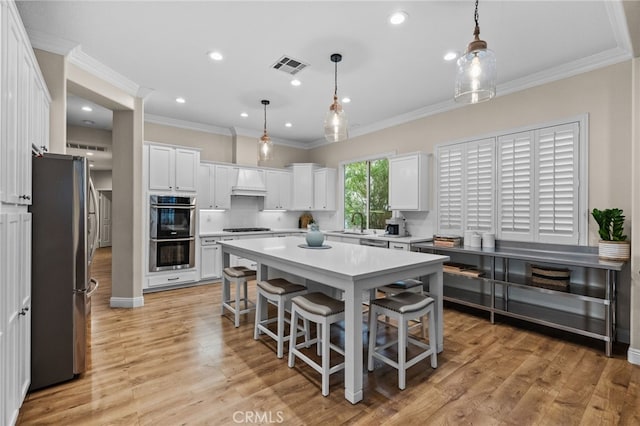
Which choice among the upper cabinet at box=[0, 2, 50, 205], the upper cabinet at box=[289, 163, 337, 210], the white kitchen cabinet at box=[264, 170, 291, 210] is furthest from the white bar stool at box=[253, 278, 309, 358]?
the upper cabinet at box=[289, 163, 337, 210]

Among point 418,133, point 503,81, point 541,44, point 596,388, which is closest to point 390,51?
point 541,44

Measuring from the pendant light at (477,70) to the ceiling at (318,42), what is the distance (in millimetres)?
714

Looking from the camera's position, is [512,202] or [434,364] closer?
[434,364]

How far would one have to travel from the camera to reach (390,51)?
3100 millimetres

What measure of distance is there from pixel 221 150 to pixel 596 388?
609cm

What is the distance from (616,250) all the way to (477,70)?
7.64 ft

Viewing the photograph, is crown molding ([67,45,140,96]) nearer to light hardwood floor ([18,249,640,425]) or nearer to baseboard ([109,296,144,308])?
baseboard ([109,296,144,308])

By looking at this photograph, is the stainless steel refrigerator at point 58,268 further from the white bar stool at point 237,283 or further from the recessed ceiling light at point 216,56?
the recessed ceiling light at point 216,56

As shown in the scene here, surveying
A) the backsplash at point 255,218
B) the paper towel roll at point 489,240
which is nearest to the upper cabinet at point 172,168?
the backsplash at point 255,218

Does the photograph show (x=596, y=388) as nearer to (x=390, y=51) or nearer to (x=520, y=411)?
(x=520, y=411)

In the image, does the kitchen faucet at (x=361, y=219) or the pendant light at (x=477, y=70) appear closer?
the pendant light at (x=477, y=70)

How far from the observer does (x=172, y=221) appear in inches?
192

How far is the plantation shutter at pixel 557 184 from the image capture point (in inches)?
132

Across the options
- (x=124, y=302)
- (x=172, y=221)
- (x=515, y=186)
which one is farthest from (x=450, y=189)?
(x=124, y=302)
